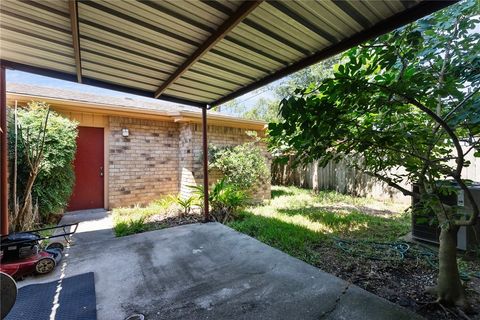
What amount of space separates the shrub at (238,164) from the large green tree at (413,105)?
4.61 meters

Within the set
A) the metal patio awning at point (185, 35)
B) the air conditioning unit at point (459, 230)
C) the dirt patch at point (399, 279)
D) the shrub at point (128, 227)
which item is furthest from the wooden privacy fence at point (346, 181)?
the metal patio awning at point (185, 35)

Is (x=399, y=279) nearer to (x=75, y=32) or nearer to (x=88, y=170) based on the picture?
(x=75, y=32)

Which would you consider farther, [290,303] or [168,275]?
[168,275]

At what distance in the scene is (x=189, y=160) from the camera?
6715mm

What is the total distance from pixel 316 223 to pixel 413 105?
357cm

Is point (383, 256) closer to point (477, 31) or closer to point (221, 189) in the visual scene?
point (477, 31)

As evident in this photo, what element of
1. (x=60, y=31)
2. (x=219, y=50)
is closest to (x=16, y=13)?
(x=60, y=31)

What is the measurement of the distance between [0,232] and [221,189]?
12.7 ft

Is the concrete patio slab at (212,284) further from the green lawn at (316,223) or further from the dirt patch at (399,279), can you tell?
the green lawn at (316,223)

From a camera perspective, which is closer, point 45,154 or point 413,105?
point 413,105

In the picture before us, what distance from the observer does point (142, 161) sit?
21.9ft

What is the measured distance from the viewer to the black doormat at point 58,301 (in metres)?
2.08

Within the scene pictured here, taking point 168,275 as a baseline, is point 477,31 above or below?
above

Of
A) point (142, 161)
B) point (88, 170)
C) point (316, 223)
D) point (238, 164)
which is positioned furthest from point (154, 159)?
point (316, 223)
